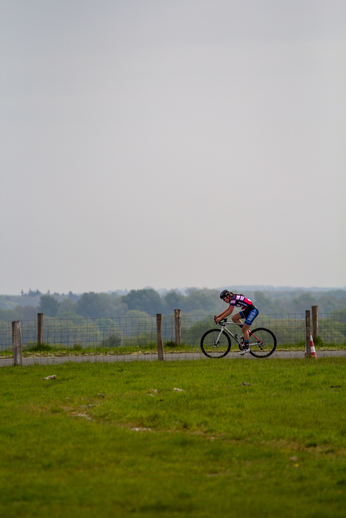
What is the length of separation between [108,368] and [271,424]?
7560 mm

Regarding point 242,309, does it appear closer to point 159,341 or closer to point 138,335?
point 159,341

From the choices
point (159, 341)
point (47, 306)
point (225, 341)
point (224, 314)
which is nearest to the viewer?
point (224, 314)

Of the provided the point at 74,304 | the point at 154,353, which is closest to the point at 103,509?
the point at 154,353

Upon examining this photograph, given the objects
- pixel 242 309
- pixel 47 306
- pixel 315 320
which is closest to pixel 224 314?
pixel 242 309

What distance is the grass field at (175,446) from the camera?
571 centimetres

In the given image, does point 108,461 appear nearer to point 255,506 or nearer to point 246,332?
point 255,506

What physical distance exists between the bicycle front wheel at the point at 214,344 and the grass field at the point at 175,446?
12.3 feet

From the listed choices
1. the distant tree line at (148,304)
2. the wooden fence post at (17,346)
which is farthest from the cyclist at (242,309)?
the distant tree line at (148,304)

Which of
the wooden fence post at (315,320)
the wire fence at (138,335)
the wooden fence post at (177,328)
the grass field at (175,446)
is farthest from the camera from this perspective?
the wire fence at (138,335)

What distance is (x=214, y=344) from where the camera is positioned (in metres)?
17.6

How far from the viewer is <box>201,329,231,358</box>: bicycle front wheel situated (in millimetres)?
17609

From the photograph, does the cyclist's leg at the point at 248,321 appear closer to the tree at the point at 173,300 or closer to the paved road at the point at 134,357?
the paved road at the point at 134,357

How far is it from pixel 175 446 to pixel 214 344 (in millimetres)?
9868

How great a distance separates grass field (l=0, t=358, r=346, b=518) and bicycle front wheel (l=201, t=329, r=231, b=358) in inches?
147
